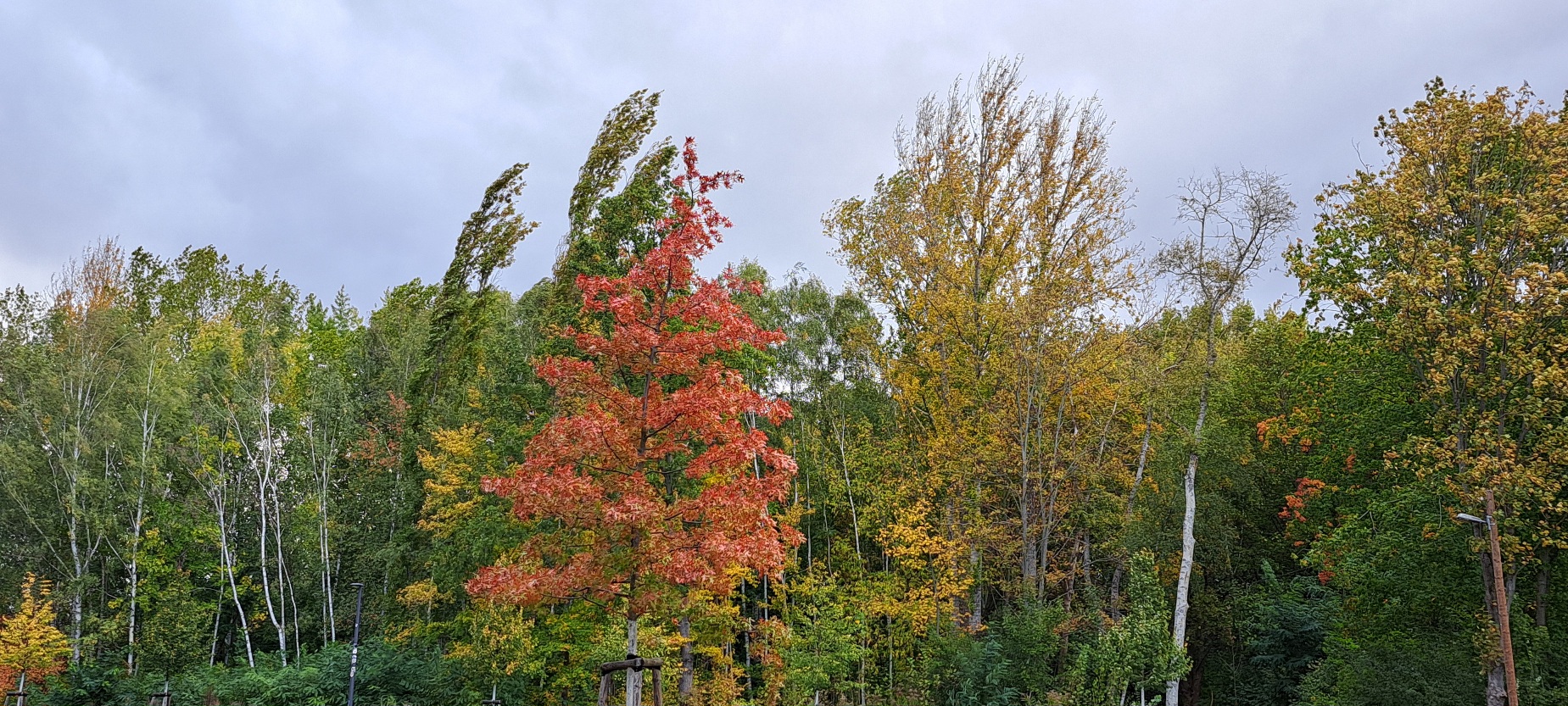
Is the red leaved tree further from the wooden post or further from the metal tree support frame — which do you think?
the wooden post

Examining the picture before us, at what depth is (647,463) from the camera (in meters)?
11.6

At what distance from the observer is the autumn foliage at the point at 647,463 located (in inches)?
419

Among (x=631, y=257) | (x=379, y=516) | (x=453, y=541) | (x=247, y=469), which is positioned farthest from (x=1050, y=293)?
→ (x=247, y=469)

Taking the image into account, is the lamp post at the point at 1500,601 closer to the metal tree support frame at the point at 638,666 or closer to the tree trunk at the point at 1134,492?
the tree trunk at the point at 1134,492

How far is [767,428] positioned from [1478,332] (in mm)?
15801

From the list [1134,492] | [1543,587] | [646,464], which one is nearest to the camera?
[646,464]

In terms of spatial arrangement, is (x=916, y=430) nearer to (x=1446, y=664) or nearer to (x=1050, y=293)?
(x=1050, y=293)

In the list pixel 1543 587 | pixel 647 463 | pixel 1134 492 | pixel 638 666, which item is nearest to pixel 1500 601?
pixel 1543 587

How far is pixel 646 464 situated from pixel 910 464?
957cm

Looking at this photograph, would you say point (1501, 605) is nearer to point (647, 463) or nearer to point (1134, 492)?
point (1134, 492)

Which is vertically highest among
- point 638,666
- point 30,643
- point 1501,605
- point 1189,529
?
point 1189,529

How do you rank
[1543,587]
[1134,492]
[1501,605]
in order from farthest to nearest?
[1134,492]
[1543,587]
[1501,605]

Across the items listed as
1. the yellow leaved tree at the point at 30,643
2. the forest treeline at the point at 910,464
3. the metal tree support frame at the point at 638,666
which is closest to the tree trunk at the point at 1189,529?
the forest treeline at the point at 910,464

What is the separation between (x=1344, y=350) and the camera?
1526cm
